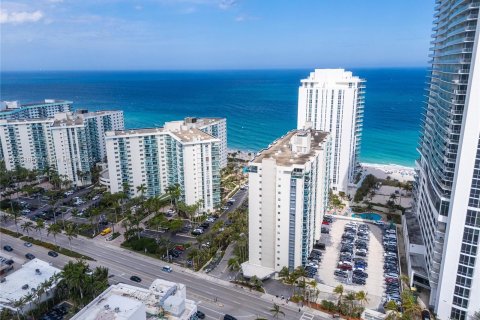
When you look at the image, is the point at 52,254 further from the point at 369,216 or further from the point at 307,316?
the point at 369,216

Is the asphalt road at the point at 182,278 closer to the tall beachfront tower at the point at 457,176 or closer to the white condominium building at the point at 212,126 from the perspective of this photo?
the tall beachfront tower at the point at 457,176

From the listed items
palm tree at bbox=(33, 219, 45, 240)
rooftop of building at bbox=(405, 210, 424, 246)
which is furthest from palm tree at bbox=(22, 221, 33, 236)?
rooftop of building at bbox=(405, 210, 424, 246)

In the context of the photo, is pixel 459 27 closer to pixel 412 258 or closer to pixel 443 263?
pixel 443 263

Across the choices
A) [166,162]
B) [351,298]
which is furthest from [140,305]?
[166,162]

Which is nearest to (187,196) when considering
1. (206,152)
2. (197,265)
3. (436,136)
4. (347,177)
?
(206,152)

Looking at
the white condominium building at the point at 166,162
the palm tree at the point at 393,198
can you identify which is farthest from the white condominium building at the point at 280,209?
the palm tree at the point at 393,198

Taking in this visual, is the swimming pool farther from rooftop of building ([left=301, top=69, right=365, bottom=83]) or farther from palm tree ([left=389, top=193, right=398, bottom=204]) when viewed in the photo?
rooftop of building ([left=301, top=69, right=365, bottom=83])
